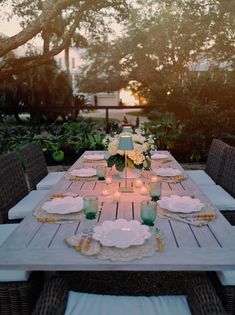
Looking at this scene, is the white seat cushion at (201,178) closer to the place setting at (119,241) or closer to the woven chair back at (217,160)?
the woven chair back at (217,160)

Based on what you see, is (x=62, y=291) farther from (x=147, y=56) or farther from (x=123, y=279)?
(x=147, y=56)

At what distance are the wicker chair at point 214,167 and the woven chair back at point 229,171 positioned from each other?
9cm

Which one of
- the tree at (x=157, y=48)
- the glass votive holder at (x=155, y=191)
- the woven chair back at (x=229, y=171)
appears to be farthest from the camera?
the tree at (x=157, y=48)

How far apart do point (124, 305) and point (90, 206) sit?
56cm

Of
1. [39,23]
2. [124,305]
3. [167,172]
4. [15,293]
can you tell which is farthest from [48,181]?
[39,23]

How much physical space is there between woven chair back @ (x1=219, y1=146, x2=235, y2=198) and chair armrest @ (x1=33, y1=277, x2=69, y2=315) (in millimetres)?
2060

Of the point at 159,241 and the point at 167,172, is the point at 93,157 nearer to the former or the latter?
the point at 167,172

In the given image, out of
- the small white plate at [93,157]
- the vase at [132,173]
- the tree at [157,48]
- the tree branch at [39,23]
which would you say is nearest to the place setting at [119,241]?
the vase at [132,173]

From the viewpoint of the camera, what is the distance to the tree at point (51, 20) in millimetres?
9062

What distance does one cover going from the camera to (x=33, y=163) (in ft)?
12.7

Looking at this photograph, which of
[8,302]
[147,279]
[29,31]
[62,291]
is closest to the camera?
[62,291]

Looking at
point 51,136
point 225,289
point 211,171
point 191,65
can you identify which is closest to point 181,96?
point 51,136

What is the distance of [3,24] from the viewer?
11016 mm

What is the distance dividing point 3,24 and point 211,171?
9.10 meters
